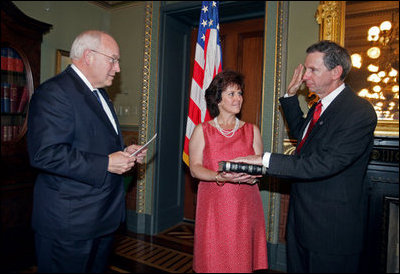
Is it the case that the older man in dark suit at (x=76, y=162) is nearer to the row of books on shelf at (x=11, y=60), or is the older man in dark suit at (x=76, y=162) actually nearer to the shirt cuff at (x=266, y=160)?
the shirt cuff at (x=266, y=160)

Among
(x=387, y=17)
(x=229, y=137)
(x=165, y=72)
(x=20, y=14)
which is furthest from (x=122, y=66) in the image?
(x=387, y=17)

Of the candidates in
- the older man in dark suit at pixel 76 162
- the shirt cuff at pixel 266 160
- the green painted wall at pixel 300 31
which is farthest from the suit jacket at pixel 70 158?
the green painted wall at pixel 300 31

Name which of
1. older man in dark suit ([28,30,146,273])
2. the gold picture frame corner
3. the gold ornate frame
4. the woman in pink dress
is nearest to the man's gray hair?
older man in dark suit ([28,30,146,273])

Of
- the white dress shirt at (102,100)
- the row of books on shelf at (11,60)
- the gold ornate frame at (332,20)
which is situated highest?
the gold ornate frame at (332,20)

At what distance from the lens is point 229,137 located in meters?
1.96

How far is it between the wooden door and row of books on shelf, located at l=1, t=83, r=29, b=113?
1.95 meters

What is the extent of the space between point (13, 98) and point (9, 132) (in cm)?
36

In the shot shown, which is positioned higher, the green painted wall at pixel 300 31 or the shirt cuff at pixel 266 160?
the green painted wall at pixel 300 31

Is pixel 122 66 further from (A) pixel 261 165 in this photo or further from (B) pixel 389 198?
(B) pixel 389 198

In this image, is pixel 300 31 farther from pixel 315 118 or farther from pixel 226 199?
pixel 226 199

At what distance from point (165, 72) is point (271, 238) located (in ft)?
7.67

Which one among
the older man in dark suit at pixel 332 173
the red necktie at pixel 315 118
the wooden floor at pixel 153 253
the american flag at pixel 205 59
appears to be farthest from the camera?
→ the wooden floor at pixel 153 253

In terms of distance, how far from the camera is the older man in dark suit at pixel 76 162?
1.35 m

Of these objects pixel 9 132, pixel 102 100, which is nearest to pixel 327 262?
pixel 102 100
